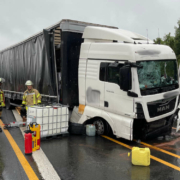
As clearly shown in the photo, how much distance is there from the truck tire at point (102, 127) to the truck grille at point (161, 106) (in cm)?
144

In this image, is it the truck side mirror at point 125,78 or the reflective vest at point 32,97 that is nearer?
the truck side mirror at point 125,78

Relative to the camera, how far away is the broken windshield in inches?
228

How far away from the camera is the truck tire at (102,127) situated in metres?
6.76

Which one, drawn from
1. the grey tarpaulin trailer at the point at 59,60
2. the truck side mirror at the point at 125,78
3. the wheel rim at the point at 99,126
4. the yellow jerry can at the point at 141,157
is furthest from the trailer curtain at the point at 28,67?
the yellow jerry can at the point at 141,157

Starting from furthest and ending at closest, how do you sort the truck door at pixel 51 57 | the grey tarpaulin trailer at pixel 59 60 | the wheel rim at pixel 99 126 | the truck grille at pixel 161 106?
the truck door at pixel 51 57
the grey tarpaulin trailer at pixel 59 60
the wheel rim at pixel 99 126
the truck grille at pixel 161 106

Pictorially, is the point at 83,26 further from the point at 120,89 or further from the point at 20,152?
the point at 20,152

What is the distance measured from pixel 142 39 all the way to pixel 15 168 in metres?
4.98

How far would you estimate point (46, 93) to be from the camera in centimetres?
773

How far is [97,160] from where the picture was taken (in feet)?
17.0

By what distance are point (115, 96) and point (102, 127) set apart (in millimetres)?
1235

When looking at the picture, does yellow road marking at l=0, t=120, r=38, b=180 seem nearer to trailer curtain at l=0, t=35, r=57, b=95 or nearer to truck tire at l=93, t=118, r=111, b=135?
trailer curtain at l=0, t=35, r=57, b=95

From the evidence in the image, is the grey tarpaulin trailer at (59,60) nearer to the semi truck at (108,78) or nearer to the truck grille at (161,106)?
the semi truck at (108,78)

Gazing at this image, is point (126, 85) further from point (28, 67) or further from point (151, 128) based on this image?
point (28, 67)

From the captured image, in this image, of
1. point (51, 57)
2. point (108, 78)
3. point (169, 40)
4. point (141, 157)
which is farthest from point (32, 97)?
point (169, 40)
